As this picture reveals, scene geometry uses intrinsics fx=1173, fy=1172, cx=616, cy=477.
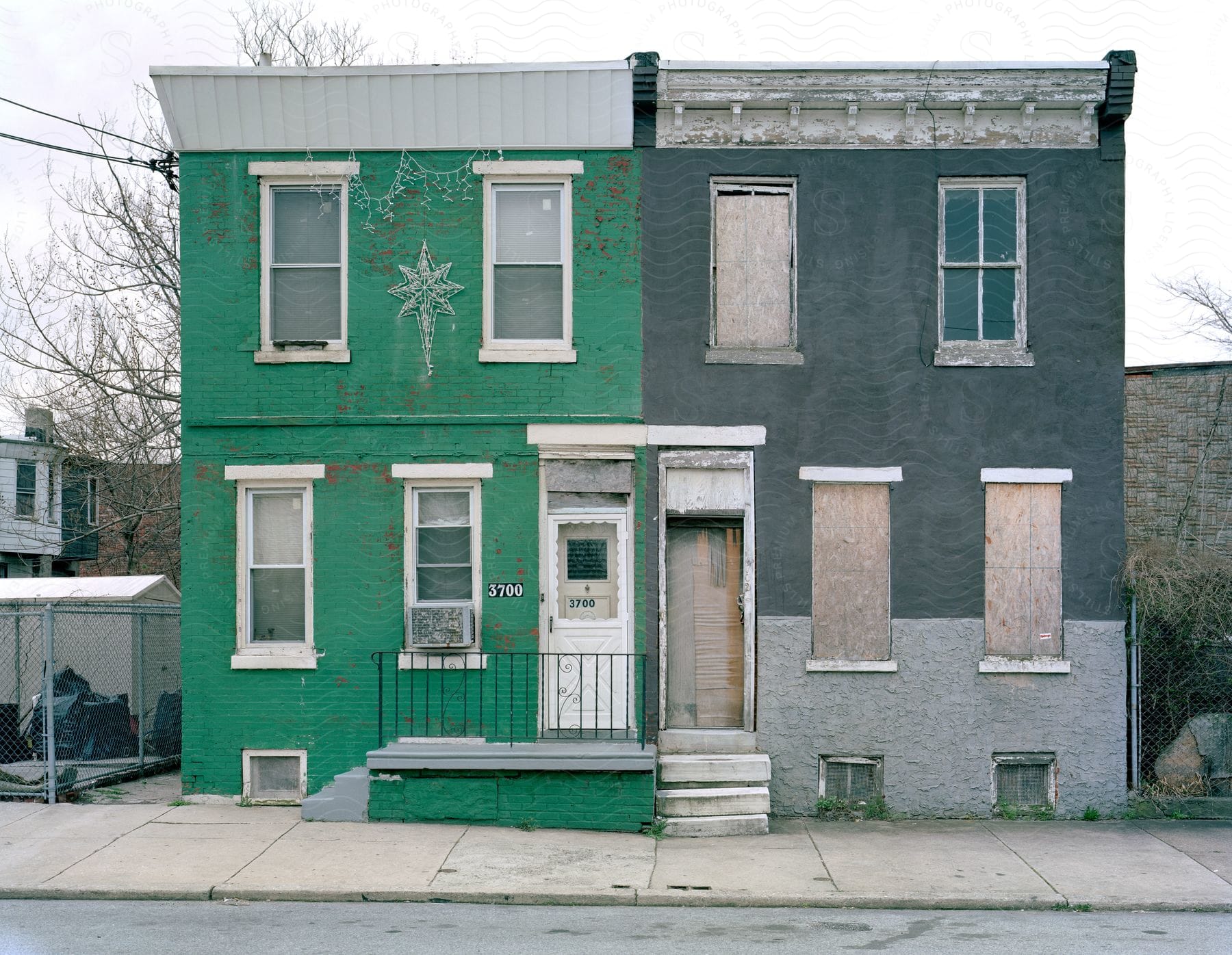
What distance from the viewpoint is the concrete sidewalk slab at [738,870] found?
27.7 ft

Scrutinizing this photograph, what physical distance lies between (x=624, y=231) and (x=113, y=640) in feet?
24.8

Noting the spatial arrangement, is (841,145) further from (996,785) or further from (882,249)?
(996,785)

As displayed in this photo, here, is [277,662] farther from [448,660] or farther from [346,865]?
[346,865]

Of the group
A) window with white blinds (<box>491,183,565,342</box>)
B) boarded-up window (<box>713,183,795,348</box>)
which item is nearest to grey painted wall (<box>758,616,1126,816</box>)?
boarded-up window (<box>713,183,795,348</box>)

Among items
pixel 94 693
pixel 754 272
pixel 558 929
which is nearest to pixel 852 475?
pixel 754 272

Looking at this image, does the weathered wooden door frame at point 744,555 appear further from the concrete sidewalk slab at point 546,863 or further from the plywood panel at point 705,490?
the concrete sidewalk slab at point 546,863

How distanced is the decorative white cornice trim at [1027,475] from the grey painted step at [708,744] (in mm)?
3431

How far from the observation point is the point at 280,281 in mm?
11820

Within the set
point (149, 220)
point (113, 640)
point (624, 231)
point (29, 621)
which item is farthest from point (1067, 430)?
point (149, 220)

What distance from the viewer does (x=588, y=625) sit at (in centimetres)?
1149

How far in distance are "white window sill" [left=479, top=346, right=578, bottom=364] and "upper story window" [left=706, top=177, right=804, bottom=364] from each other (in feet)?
4.84

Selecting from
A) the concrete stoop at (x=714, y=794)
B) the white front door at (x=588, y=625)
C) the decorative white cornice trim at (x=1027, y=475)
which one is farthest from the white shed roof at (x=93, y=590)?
the decorative white cornice trim at (x=1027, y=475)

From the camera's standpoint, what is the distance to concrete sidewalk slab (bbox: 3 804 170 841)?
9961 mm

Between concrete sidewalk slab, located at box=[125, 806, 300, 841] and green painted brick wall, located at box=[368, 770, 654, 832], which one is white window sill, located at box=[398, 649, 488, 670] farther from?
concrete sidewalk slab, located at box=[125, 806, 300, 841]
